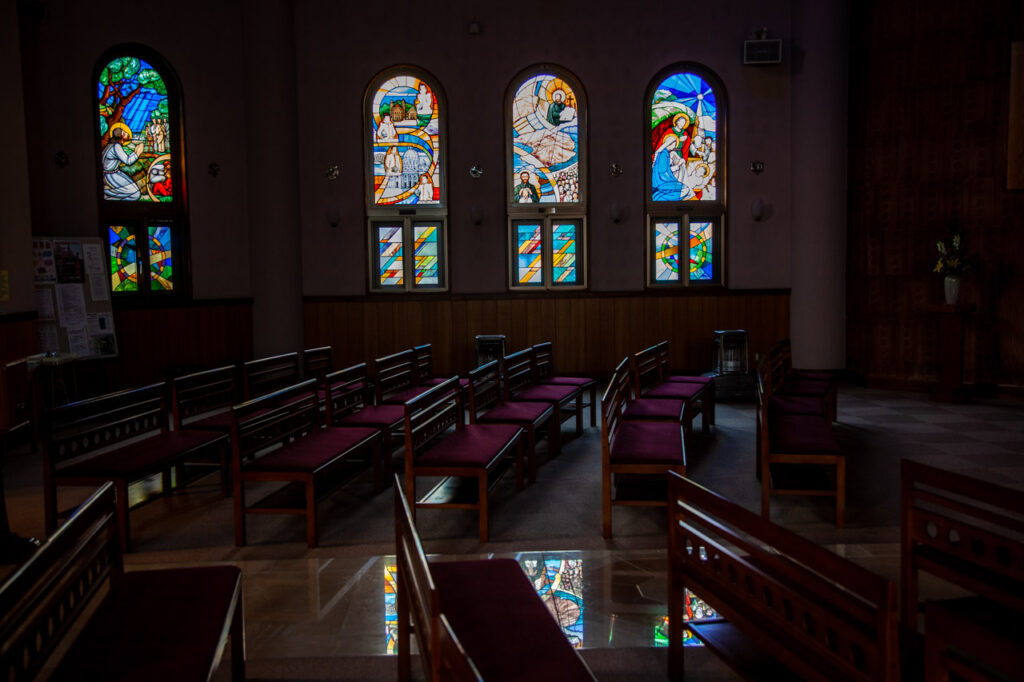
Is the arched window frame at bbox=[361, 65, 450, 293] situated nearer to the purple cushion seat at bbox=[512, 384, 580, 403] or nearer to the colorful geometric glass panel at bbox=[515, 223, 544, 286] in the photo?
A: the colorful geometric glass panel at bbox=[515, 223, 544, 286]

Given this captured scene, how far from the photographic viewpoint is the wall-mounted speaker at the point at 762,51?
8.73 meters

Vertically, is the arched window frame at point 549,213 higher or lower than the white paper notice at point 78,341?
higher

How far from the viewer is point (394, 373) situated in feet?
19.4

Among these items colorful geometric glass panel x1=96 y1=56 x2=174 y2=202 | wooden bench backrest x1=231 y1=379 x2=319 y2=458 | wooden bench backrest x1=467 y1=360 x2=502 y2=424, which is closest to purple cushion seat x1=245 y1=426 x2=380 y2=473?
wooden bench backrest x1=231 y1=379 x2=319 y2=458

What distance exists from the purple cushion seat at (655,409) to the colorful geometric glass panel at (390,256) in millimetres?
4615

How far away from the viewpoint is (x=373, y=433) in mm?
4512

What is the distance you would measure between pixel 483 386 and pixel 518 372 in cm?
91

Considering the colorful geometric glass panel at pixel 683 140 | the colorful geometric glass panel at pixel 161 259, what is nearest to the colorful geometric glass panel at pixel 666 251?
the colorful geometric glass panel at pixel 683 140

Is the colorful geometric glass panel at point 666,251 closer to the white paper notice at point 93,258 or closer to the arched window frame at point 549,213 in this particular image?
the arched window frame at point 549,213

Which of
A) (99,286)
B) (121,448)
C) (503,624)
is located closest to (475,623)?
(503,624)

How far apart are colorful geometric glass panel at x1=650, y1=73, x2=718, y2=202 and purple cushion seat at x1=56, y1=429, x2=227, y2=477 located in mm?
6405

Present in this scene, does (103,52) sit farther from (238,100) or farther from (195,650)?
(195,650)

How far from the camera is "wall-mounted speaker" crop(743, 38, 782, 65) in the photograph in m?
8.73

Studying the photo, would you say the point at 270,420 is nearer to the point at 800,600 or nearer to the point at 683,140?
the point at 800,600
